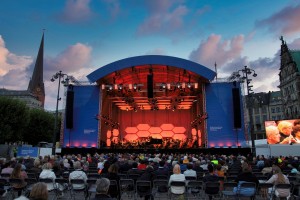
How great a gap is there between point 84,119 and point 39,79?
386 ft

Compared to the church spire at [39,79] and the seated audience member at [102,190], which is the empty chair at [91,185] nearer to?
the seated audience member at [102,190]

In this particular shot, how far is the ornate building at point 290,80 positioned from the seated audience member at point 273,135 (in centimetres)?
3288

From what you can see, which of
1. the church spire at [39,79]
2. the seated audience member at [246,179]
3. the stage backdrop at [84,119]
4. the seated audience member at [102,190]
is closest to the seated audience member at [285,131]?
the stage backdrop at [84,119]

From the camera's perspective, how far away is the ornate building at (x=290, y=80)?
56.5m

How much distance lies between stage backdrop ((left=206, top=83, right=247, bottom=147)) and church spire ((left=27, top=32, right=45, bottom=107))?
116476 mm

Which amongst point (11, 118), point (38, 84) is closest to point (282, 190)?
point (11, 118)

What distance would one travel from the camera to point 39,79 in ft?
435

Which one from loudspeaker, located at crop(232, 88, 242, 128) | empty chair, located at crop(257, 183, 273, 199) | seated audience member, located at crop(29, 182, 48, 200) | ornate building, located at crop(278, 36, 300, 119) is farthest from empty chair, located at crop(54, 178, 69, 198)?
ornate building, located at crop(278, 36, 300, 119)

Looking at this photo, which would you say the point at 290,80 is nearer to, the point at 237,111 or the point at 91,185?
the point at 237,111

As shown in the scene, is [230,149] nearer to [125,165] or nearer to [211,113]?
[211,113]

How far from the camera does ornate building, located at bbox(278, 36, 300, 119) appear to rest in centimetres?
5650

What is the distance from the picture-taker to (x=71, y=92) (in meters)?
26.2

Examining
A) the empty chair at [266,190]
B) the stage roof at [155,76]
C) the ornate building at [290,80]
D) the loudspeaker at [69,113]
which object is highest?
the ornate building at [290,80]

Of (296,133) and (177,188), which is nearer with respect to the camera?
(177,188)
